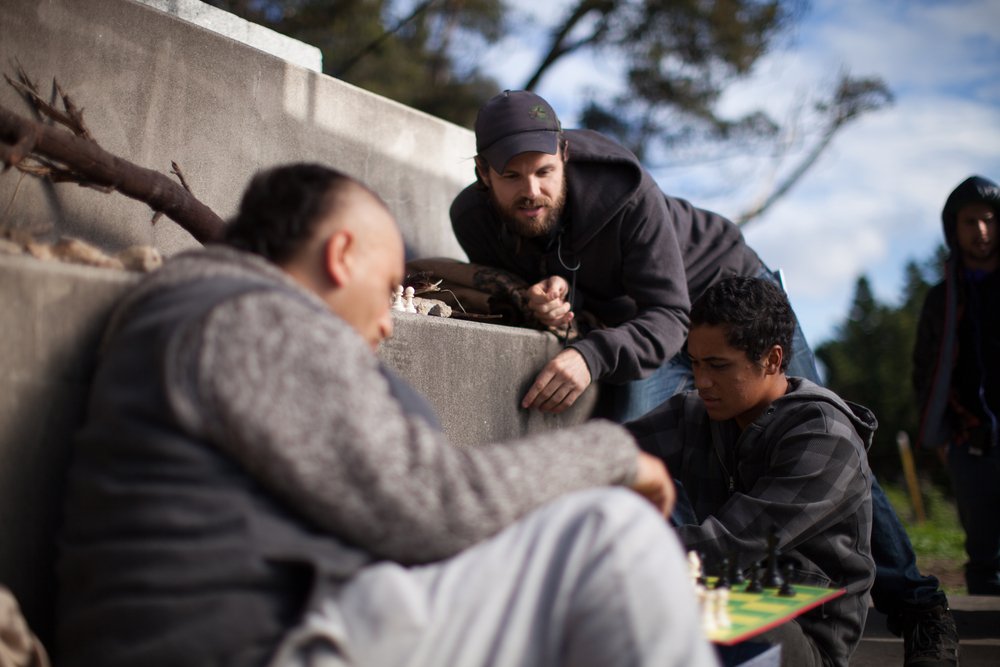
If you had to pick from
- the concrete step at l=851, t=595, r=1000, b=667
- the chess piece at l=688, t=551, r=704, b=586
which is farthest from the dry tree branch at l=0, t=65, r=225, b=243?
the concrete step at l=851, t=595, r=1000, b=667

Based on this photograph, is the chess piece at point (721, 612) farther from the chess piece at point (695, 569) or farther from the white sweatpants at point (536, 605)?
the white sweatpants at point (536, 605)

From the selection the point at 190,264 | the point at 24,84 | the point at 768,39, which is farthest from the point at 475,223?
the point at 768,39

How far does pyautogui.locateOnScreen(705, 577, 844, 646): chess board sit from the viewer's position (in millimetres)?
2195

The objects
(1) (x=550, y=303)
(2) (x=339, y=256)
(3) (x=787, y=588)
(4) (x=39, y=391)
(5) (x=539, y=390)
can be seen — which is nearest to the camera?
(2) (x=339, y=256)

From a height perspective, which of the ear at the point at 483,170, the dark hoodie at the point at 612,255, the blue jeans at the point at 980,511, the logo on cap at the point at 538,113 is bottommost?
the blue jeans at the point at 980,511

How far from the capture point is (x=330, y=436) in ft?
5.40

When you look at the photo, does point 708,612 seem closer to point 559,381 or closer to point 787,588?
point 787,588

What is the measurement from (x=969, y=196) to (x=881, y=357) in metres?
29.0

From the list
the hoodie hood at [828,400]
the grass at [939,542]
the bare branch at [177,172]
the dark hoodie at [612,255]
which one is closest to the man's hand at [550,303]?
the dark hoodie at [612,255]

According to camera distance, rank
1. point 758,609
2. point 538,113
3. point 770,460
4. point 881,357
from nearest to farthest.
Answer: point 758,609, point 770,460, point 538,113, point 881,357

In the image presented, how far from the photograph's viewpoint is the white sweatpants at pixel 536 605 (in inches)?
64.4

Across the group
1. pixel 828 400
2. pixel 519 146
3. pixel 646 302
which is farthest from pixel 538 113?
pixel 828 400

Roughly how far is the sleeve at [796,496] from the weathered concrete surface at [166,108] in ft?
7.95

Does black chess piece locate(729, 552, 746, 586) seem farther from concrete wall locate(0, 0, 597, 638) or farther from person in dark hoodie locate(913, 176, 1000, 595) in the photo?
person in dark hoodie locate(913, 176, 1000, 595)
